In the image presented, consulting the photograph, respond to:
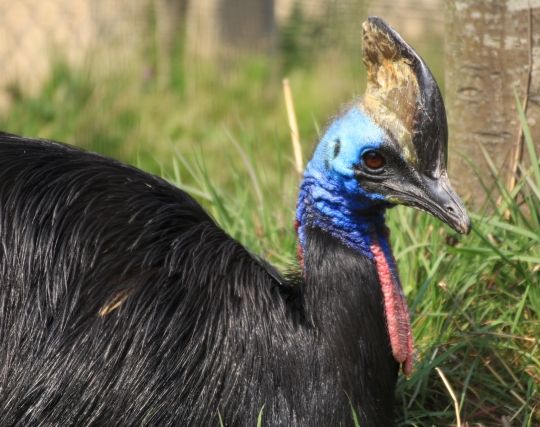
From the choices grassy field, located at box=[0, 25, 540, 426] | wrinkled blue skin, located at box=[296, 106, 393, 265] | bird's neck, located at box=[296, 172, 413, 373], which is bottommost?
grassy field, located at box=[0, 25, 540, 426]

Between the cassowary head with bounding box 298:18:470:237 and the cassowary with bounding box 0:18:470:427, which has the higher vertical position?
the cassowary head with bounding box 298:18:470:237

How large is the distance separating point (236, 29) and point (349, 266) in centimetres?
481

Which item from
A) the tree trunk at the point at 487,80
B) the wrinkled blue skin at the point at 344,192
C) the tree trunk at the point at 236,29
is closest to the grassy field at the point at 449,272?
the tree trunk at the point at 487,80

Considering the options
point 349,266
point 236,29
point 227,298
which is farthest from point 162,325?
point 236,29

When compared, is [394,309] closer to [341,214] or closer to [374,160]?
[341,214]

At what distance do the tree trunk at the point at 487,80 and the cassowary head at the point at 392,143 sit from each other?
109 cm

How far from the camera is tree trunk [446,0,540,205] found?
4191 mm

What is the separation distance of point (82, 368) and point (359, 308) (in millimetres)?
704

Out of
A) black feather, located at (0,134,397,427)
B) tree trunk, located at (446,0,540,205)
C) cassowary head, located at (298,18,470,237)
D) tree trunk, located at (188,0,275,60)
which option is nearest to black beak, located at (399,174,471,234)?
cassowary head, located at (298,18,470,237)

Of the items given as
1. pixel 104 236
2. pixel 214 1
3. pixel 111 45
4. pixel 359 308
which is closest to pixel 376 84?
pixel 359 308

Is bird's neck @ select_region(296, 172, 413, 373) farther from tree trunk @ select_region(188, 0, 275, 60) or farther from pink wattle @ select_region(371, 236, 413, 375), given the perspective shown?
tree trunk @ select_region(188, 0, 275, 60)

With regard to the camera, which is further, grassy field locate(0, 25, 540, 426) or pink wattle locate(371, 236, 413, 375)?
grassy field locate(0, 25, 540, 426)

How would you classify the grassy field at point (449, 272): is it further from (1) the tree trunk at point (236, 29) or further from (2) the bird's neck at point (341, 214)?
(1) the tree trunk at point (236, 29)

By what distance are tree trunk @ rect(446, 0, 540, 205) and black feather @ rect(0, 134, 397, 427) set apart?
1.15m
